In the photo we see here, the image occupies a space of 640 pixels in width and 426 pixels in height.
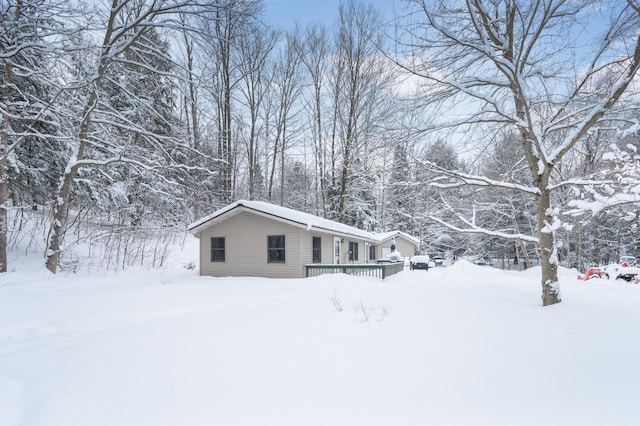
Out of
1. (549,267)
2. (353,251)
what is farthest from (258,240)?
(549,267)

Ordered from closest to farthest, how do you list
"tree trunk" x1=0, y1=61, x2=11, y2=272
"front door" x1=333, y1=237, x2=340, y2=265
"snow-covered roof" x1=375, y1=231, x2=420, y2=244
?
"tree trunk" x1=0, y1=61, x2=11, y2=272 < "front door" x1=333, y1=237, x2=340, y2=265 < "snow-covered roof" x1=375, y1=231, x2=420, y2=244

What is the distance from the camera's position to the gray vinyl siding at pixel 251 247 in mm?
12922

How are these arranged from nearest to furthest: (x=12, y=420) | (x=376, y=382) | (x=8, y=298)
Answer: (x=12, y=420)
(x=376, y=382)
(x=8, y=298)

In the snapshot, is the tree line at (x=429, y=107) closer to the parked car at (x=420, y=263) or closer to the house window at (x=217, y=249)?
the house window at (x=217, y=249)

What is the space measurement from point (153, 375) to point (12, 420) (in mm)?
1081

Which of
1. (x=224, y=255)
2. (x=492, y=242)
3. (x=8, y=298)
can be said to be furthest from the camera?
(x=492, y=242)

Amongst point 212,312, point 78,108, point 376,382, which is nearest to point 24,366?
point 212,312

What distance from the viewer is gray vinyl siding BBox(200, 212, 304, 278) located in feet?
42.4

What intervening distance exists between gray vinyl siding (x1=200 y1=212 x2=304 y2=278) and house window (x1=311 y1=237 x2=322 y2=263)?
66 cm

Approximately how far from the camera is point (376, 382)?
334 centimetres

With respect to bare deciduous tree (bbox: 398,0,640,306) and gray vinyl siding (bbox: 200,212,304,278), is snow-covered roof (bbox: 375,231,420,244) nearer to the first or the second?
gray vinyl siding (bbox: 200,212,304,278)

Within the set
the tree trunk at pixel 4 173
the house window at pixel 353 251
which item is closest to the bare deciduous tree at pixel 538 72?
the tree trunk at pixel 4 173

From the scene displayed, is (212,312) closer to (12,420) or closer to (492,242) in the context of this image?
(12,420)

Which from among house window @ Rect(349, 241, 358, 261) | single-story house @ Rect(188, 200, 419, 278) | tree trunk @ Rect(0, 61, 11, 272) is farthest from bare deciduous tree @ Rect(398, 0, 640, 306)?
house window @ Rect(349, 241, 358, 261)
